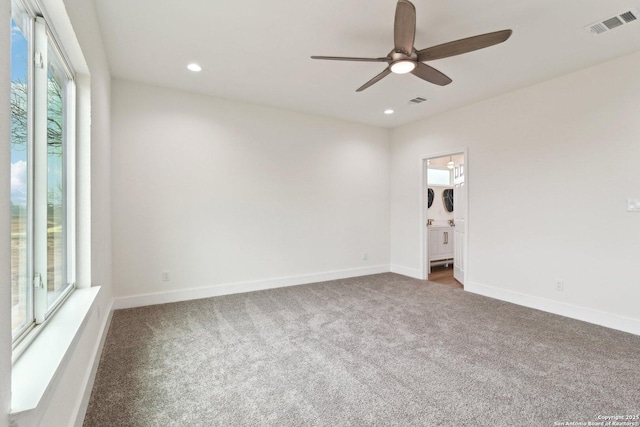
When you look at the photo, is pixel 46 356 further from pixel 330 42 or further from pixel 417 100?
pixel 417 100

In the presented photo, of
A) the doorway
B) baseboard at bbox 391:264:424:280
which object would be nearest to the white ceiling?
the doorway

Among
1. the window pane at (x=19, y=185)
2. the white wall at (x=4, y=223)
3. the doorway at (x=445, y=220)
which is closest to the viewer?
the white wall at (x=4, y=223)

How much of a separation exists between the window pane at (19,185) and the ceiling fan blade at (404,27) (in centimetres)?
193

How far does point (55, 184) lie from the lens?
6.01ft

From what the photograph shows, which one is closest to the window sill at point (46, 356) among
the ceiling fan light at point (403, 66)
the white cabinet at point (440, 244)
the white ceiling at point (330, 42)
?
the white ceiling at point (330, 42)

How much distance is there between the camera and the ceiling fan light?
2.38 metres

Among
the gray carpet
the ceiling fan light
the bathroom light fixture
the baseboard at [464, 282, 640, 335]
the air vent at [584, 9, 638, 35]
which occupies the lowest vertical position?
the gray carpet

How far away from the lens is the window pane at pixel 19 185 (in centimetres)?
129

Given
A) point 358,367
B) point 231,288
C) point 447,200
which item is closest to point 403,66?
point 358,367

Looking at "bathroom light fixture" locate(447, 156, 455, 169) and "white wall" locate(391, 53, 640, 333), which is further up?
"bathroom light fixture" locate(447, 156, 455, 169)

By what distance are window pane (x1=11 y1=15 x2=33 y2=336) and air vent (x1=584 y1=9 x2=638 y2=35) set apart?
3.77 m

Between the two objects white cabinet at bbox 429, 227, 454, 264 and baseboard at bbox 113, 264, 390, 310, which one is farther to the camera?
white cabinet at bbox 429, 227, 454, 264

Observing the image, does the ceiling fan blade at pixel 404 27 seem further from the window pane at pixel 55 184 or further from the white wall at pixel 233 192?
the white wall at pixel 233 192

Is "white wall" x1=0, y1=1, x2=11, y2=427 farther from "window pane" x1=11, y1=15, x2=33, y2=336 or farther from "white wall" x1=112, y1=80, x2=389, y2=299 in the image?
"white wall" x1=112, y1=80, x2=389, y2=299
